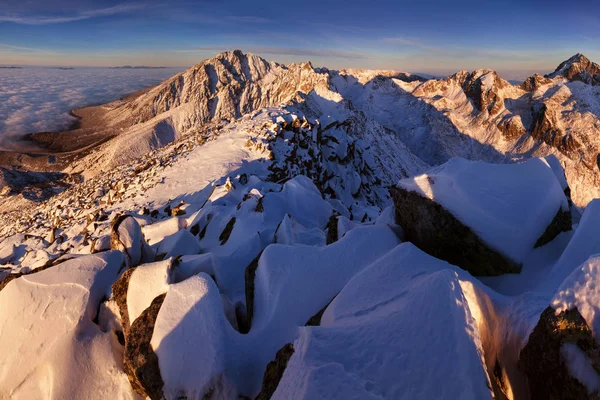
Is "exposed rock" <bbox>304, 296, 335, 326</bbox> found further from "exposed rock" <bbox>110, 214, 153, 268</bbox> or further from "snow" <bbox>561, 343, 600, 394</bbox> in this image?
"exposed rock" <bbox>110, 214, 153, 268</bbox>

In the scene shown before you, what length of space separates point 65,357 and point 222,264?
5021mm

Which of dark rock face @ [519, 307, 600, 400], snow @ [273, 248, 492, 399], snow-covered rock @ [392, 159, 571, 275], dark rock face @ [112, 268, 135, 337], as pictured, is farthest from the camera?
dark rock face @ [112, 268, 135, 337]

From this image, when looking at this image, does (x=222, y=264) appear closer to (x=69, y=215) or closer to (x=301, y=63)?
(x=69, y=215)

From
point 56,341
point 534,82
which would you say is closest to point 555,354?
point 56,341

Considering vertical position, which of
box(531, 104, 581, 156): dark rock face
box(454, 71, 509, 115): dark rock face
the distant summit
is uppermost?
the distant summit

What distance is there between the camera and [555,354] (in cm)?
438

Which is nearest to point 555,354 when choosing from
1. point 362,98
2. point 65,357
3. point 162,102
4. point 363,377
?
point 363,377

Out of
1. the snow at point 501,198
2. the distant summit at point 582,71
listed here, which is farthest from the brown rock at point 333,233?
the distant summit at point 582,71

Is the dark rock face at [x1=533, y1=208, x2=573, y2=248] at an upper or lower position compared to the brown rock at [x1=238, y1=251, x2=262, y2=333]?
upper

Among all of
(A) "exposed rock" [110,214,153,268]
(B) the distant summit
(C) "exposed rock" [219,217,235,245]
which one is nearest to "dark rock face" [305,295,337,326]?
(A) "exposed rock" [110,214,153,268]

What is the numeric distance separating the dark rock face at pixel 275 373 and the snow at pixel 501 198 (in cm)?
618

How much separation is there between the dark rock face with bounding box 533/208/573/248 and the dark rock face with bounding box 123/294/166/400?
10.7 meters

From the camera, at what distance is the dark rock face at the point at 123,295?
906cm

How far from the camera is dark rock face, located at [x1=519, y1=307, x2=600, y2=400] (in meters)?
4.03
